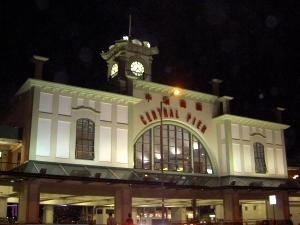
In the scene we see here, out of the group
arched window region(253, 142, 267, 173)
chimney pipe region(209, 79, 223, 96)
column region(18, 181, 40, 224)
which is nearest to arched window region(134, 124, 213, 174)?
arched window region(253, 142, 267, 173)

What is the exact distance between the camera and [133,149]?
126 feet

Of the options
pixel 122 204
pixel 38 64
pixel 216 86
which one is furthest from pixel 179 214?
pixel 38 64

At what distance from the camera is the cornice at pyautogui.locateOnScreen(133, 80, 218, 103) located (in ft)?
132

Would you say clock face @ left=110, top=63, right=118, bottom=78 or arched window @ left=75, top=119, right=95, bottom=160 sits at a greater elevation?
clock face @ left=110, top=63, right=118, bottom=78

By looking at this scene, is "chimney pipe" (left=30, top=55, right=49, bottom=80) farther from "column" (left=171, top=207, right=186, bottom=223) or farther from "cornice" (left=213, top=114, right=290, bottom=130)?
"column" (left=171, top=207, right=186, bottom=223)

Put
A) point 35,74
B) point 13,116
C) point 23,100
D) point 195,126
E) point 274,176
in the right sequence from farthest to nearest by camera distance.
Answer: point 274,176
point 195,126
point 13,116
point 23,100
point 35,74

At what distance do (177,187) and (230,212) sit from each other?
7.45 metres

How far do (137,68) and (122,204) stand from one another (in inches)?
653

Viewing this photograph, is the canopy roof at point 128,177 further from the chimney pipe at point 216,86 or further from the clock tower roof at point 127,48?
the clock tower roof at point 127,48

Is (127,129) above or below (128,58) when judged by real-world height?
below

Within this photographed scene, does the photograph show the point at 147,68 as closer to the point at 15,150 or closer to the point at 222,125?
the point at 222,125

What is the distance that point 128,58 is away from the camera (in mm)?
44031

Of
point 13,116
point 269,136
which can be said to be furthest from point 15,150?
point 269,136

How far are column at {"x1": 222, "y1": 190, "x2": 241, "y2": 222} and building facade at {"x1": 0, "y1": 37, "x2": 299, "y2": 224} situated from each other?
10cm
